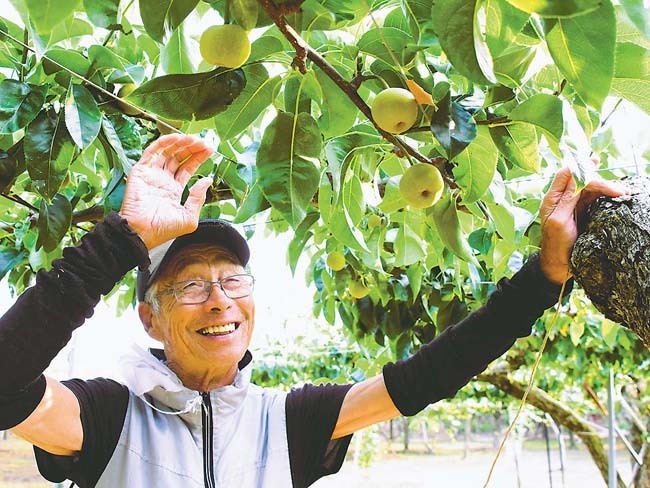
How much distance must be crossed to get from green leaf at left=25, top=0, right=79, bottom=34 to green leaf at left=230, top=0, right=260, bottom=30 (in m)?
0.19

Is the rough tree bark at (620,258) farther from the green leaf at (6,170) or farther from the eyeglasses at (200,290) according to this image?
the green leaf at (6,170)

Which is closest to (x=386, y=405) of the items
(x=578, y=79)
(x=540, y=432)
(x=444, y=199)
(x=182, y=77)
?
(x=444, y=199)

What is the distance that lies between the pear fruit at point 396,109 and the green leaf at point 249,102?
16 cm

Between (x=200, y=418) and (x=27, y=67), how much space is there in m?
0.72

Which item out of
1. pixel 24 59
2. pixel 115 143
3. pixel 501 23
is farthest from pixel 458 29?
pixel 24 59

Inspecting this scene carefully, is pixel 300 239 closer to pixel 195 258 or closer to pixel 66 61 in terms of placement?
pixel 195 258

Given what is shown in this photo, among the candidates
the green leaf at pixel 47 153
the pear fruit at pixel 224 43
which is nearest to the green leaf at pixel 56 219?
the green leaf at pixel 47 153

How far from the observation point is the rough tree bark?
2.67 ft

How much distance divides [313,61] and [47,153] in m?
0.46

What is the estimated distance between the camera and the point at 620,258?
33.3 inches

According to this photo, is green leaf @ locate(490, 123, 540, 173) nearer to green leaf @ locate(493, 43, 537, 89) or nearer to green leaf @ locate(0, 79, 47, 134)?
green leaf @ locate(493, 43, 537, 89)

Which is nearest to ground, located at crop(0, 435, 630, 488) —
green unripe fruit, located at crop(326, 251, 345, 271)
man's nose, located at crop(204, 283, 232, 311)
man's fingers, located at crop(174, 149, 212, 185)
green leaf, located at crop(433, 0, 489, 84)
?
green unripe fruit, located at crop(326, 251, 345, 271)

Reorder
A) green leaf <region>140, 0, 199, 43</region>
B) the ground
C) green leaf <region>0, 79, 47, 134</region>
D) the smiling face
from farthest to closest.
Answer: the ground
the smiling face
green leaf <region>0, 79, 47, 134</region>
green leaf <region>140, 0, 199, 43</region>

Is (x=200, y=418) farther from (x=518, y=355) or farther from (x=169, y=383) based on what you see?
(x=518, y=355)
